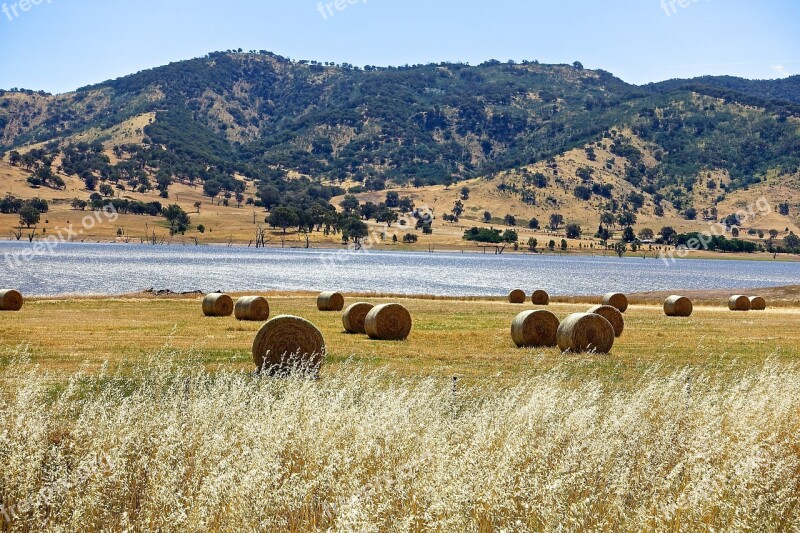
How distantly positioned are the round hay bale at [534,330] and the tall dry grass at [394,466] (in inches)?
539

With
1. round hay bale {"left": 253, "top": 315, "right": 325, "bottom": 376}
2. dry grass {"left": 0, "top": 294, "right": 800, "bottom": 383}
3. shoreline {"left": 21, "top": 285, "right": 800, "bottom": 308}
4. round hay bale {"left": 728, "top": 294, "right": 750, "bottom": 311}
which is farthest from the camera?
round hay bale {"left": 728, "top": 294, "right": 750, "bottom": 311}

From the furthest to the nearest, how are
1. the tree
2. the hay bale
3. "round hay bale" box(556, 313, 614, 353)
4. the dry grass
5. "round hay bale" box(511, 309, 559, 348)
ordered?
the tree
the hay bale
"round hay bale" box(511, 309, 559, 348)
"round hay bale" box(556, 313, 614, 353)
the dry grass

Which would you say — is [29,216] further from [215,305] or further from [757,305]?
[757,305]

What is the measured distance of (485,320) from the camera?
38500 millimetres

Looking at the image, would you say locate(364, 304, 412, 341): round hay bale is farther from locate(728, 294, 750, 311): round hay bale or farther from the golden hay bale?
the golden hay bale

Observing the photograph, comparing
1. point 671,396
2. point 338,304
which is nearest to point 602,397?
point 671,396

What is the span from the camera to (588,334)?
2597 cm

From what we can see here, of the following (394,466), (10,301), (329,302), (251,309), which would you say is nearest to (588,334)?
(394,466)

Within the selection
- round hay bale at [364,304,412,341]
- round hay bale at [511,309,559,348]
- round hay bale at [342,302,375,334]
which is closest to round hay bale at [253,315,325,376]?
round hay bale at [364,304,412,341]

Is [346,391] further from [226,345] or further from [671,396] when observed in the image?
[226,345]

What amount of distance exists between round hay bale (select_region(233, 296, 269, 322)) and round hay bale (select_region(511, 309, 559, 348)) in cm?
1497

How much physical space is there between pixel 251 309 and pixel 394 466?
2880cm

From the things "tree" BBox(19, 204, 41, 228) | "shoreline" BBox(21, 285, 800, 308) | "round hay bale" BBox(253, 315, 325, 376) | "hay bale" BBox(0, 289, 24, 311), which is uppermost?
"tree" BBox(19, 204, 41, 228)

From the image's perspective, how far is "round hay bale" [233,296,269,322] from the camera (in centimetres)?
3806
